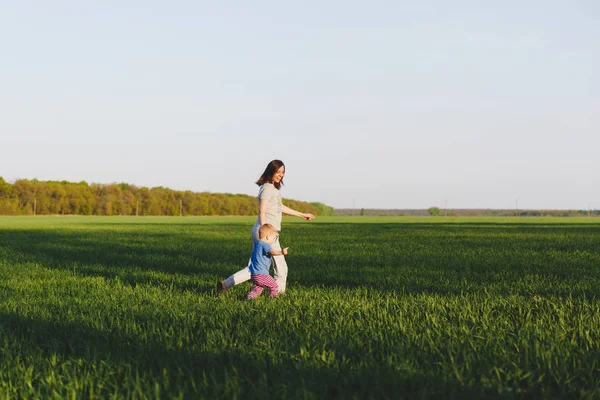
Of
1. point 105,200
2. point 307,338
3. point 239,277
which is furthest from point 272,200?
point 105,200

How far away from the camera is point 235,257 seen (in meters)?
11.9

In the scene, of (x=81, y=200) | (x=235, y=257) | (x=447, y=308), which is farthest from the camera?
(x=81, y=200)

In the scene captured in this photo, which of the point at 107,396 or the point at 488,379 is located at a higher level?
the point at 488,379

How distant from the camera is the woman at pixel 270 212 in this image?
6.48m

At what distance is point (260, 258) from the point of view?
20.5 ft

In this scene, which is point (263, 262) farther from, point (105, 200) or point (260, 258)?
point (105, 200)

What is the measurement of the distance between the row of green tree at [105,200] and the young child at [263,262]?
77734 mm

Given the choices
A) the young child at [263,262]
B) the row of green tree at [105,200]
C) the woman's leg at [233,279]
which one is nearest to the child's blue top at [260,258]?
the young child at [263,262]

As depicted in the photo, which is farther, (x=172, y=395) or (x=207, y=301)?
(x=207, y=301)

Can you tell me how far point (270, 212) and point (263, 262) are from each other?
0.70m

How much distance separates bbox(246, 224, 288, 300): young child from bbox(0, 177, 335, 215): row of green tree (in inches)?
3060

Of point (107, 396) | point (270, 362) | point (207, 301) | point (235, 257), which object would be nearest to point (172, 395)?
point (107, 396)

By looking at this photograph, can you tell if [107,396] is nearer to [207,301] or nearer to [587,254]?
[207,301]

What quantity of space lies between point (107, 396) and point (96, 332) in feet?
5.22
